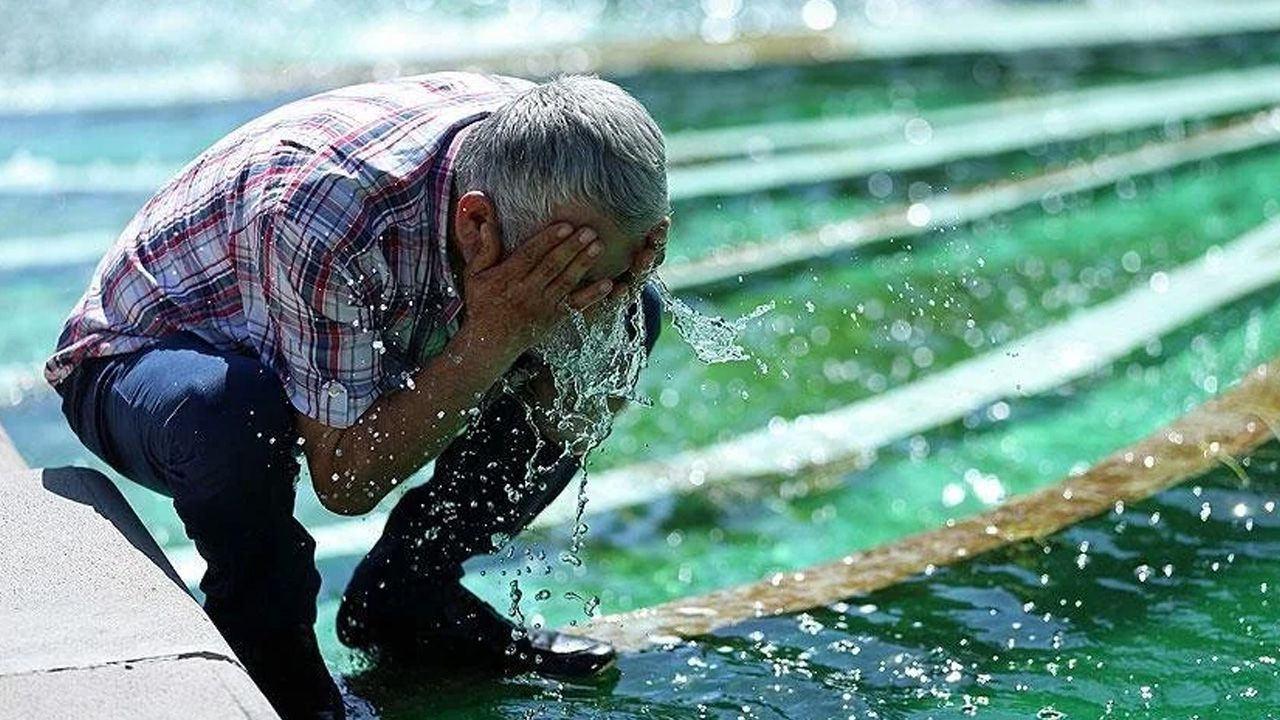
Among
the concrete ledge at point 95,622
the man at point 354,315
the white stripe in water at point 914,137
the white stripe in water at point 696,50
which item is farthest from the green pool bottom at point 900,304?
the white stripe in water at point 696,50

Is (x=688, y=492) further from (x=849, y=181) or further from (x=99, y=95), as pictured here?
(x=99, y=95)

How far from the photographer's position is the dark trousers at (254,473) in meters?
3.00

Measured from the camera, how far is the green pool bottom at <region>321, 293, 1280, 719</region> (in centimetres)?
333

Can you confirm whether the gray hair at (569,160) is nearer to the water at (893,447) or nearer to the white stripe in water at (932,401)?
the water at (893,447)

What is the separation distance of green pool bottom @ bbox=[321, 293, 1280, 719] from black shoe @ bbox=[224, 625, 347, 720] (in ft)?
0.55

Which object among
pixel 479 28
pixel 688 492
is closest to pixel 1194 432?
pixel 688 492

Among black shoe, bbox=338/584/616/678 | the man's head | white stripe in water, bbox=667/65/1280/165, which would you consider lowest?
black shoe, bbox=338/584/616/678

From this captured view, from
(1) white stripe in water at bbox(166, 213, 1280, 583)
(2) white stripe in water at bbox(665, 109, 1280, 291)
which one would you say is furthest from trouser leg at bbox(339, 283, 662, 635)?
(2) white stripe in water at bbox(665, 109, 1280, 291)

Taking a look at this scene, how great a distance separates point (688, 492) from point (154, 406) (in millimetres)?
2118

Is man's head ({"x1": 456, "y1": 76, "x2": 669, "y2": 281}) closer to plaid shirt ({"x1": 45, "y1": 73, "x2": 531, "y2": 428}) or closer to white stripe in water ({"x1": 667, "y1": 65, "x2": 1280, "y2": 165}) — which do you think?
plaid shirt ({"x1": 45, "y1": 73, "x2": 531, "y2": 428})

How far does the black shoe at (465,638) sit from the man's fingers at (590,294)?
815 millimetres

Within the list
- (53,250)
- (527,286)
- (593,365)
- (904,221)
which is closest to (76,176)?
(53,250)

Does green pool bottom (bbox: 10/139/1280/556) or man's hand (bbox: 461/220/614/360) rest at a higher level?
green pool bottom (bbox: 10/139/1280/556)

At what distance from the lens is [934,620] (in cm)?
368
